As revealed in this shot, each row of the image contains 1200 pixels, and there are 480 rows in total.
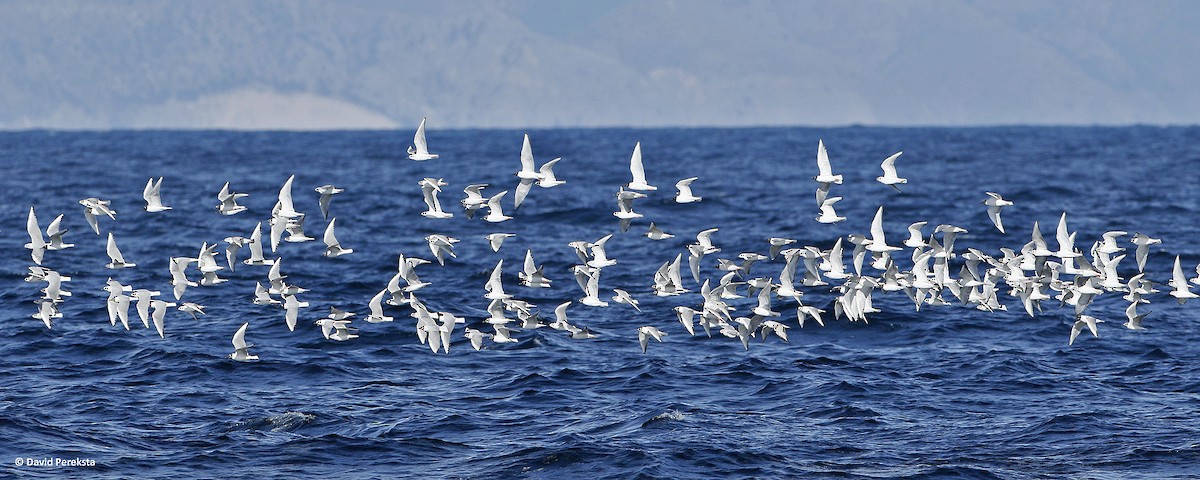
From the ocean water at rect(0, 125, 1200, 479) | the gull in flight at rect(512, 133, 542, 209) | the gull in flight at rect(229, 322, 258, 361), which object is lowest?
the ocean water at rect(0, 125, 1200, 479)

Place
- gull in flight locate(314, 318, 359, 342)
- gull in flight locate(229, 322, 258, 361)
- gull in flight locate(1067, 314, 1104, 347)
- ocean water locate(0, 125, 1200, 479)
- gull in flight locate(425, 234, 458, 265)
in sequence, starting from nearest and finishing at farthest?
ocean water locate(0, 125, 1200, 479) < gull in flight locate(229, 322, 258, 361) < gull in flight locate(425, 234, 458, 265) < gull in flight locate(314, 318, 359, 342) < gull in flight locate(1067, 314, 1104, 347)

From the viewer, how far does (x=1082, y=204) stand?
2931 inches

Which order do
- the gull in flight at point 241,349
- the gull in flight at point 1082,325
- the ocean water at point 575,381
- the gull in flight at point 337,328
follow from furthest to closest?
the gull in flight at point 1082,325, the gull in flight at point 337,328, the gull in flight at point 241,349, the ocean water at point 575,381

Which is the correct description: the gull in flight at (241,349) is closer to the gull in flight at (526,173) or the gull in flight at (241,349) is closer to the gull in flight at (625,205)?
the gull in flight at (526,173)

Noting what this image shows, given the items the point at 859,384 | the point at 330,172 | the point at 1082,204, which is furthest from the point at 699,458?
the point at 330,172

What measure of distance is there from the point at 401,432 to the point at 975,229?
36.1 metres

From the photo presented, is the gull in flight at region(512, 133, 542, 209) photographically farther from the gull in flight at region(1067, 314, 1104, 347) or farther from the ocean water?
the gull in flight at region(1067, 314, 1104, 347)

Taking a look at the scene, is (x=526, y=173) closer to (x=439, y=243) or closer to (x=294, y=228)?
(x=439, y=243)

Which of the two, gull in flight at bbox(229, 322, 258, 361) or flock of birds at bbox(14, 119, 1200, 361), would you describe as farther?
flock of birds at bbox(14, 119, 1200, 361)

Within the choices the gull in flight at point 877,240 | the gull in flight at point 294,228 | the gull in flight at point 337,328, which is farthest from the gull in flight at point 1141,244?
the gull in flight at point 294,228

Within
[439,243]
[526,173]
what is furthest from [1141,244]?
[439,243]

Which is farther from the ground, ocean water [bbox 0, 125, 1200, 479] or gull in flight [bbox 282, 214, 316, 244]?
gull in flight [bbox 282, 214, 316, 244]

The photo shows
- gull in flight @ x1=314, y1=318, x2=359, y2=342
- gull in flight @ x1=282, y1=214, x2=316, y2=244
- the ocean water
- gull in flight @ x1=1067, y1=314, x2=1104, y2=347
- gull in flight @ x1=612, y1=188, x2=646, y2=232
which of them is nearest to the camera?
the ocean water

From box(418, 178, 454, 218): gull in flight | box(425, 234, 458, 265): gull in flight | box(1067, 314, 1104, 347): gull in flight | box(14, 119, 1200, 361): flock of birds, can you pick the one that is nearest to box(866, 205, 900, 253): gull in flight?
box(14, 119, 1200, 361): flock of birds
